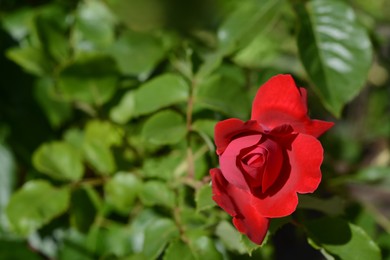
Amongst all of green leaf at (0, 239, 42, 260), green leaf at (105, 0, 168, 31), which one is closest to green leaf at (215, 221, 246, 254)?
green leaf at (0, 239, 42, 260)

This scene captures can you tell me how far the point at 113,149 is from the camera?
86 centimetres

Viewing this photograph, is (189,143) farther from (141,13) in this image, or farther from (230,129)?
(141,13)

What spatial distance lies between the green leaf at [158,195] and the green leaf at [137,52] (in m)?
0.19

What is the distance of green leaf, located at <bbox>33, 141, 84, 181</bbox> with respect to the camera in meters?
0.81

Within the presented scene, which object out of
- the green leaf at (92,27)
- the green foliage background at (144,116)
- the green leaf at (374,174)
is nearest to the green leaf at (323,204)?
the green foliage background at (144,116)

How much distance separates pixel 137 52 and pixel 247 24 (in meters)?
0.18

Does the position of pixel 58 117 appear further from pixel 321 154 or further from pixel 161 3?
pixel 321 154

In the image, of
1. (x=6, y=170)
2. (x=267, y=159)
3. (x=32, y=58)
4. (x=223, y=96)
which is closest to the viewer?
(x=267, y=159)

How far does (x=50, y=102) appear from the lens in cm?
91

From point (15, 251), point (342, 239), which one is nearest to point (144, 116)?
point (15, 251)

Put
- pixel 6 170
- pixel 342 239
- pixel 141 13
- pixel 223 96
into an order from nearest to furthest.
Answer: pixel 342 239 < pixel 223 96 < pixel 6 170 < pixel 141 13

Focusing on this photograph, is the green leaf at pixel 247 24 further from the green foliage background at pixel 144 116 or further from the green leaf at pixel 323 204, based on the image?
the green leaf at pixel 323 204

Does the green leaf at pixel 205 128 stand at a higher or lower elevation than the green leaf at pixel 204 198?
lower

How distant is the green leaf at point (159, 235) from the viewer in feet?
2.15
